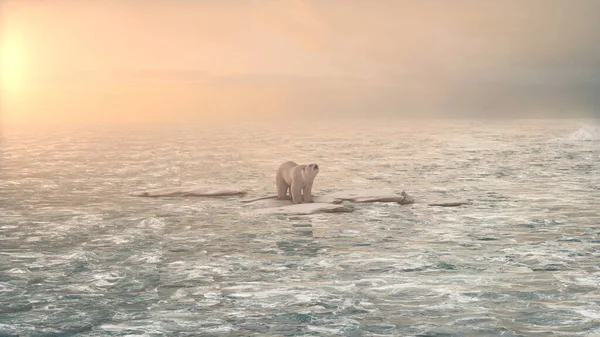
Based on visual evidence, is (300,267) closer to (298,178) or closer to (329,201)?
(298,178)

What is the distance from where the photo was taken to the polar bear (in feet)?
67.6

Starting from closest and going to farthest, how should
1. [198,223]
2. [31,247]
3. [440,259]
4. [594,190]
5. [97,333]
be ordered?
[97,333] → [440,259] → [31,247] → [198,223] → [594,190]

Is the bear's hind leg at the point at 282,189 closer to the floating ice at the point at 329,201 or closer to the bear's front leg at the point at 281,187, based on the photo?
the bear's front leg at the point at 281,187

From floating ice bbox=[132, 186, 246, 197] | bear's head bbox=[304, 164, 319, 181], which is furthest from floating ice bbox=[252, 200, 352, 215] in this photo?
floating ice bbox=[132, 186, 246, 197]

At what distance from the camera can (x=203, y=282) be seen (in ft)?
38.0

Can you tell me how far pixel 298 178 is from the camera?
20703 mm

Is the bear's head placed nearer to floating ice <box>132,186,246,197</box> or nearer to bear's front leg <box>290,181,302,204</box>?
bear's front leg <box>290,181,302,204</box>

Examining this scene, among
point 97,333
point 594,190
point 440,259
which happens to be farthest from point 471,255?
point 594,190

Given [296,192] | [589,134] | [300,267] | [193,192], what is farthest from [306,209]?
[589,134]

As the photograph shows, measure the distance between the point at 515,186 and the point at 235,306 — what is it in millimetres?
19469

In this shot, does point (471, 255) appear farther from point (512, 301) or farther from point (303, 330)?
point (303, 330)

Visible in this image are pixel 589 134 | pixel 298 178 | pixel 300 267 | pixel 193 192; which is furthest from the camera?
pixel 589 134

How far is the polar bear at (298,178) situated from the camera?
811 inches

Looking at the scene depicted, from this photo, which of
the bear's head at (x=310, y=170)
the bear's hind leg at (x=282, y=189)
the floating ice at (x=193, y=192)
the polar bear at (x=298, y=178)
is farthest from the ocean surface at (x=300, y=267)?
the bear's head at (x=310, y=170)
